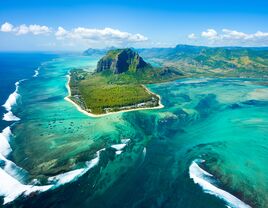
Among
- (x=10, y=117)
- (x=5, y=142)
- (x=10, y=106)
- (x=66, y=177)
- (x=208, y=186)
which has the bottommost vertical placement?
(x=10, y=106)


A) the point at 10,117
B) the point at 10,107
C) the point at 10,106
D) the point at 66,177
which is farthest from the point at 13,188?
the point at 10,106

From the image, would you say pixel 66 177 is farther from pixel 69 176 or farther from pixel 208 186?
pixel 208 186

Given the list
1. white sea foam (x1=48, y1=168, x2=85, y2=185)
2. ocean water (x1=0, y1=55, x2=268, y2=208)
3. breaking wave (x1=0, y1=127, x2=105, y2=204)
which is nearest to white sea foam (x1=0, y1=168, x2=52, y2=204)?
breaking wave (x1=0, y1=127, x2=105, y2=204)

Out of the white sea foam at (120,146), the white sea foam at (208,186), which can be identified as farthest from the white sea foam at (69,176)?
the white sea foam at (208,186)

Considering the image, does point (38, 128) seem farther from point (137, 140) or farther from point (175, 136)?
point (175, 136)

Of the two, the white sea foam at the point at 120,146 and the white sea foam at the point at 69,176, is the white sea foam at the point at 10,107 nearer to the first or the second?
the white sea foam at the point at 120,146

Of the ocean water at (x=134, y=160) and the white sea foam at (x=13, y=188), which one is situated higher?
the white sea foam at (x=13, y=188)
